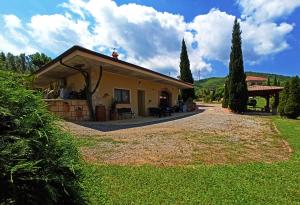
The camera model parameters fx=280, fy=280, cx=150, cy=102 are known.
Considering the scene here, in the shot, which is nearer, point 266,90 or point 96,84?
point 96,84

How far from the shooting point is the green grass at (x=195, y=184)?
180 inches

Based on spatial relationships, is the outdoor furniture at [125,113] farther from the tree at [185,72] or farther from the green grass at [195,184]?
the tree at [185,72]

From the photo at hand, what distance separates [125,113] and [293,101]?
42.8 feet

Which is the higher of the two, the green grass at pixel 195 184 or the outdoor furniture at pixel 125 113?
the outdoor furniture at pixel 125 113

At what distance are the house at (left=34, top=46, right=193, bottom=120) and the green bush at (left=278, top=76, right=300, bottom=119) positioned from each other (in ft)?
31.2

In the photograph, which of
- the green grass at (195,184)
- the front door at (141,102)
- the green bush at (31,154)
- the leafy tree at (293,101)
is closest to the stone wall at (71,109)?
the front door at (141,102)

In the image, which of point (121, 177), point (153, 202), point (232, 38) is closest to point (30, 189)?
point (153, 202)

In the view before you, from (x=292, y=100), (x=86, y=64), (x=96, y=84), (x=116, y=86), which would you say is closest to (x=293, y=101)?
(x=292, y=100)

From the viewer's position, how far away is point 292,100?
21.5m

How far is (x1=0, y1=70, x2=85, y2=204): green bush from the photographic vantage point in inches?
78.0

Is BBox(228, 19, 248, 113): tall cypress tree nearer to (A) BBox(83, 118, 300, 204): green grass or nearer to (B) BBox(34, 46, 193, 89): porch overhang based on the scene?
(B) BBox(34, 46, 193, 89): porch overhang

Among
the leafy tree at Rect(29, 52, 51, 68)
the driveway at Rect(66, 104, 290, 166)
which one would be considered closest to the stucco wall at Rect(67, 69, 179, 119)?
the driveway at Rect(66, 104, 290, 166)

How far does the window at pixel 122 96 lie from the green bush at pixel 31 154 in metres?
16.1

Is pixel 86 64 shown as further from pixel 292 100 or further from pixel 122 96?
pixel 292 100
